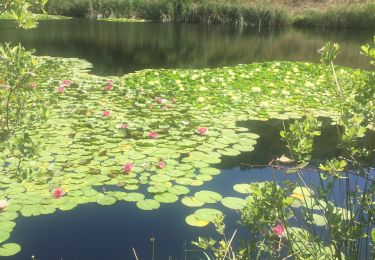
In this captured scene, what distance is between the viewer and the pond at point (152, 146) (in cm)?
272

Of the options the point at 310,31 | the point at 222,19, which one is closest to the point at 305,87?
the point at 310,31

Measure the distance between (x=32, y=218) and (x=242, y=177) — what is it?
178cm

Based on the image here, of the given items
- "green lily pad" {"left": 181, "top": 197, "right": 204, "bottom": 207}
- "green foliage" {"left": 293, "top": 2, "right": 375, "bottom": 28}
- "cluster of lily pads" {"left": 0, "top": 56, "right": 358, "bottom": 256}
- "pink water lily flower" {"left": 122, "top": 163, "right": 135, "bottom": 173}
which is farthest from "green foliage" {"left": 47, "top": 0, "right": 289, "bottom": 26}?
"green lily pad" {"left": 181, "top": 197, "right": 204, "bottom": 207}

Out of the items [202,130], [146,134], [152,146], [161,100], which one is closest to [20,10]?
[152,146]

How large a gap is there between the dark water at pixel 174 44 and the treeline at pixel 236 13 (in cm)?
180

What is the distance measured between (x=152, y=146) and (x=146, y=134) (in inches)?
11.7

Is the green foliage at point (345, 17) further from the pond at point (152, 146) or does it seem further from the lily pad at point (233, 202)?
the lily pad at point (233, 202)

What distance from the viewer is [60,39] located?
1275cm

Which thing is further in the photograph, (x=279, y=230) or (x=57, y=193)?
(x=57, y=193)

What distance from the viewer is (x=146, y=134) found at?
4156 millimetres

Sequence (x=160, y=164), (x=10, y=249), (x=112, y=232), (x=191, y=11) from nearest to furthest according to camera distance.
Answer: (x=10, y=249) < (x=112, y=232) < (x=160, y=164) < (x=191, y=11)

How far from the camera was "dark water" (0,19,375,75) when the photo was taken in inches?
399

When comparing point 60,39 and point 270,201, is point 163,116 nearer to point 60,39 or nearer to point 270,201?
point 270,201

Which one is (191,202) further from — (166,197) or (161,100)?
(161,100)
